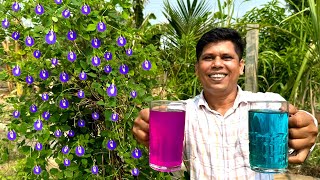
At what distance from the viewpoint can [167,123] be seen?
3.88 ft

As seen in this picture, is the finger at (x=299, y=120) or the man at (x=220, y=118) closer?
the finger at (x=299, y=120)

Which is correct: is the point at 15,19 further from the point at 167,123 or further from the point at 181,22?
the point at 181,22

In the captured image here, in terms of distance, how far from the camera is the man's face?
1.54m

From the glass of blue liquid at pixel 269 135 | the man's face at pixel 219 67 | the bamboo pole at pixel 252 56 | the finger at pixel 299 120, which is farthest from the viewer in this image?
the bamboo pole at pixel 252 56

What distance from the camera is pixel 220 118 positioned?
1613 mm

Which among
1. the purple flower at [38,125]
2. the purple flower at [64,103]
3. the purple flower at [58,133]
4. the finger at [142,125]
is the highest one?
the purple flower at [64,103]

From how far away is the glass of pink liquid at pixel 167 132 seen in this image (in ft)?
3.88

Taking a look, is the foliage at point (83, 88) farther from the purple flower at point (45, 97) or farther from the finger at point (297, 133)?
the finger at point (297, 133)

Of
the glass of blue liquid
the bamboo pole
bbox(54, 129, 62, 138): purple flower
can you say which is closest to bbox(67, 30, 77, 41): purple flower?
bbox(54, 129, 62, 138): purple flower

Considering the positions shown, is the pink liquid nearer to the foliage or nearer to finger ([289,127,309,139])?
finger ([289,127,309,139])

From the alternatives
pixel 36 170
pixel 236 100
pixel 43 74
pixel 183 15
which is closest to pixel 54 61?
pixel 43 74

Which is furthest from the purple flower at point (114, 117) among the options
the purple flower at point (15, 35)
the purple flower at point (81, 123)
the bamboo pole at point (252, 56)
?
the bamboo pole at point (252, 56)

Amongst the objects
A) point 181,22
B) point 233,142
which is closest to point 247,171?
point 233,142

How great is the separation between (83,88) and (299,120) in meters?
1.14
